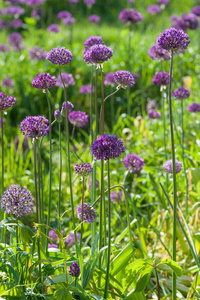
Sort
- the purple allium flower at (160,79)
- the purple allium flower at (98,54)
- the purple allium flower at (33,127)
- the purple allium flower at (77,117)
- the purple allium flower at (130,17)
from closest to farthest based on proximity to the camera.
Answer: the purple allium flower at (33,127) → the purple allium flower at (98,54) → the purple allium flower at (77,117) → the purple allium flower at (160,79) → the purple allium flower at (130,17)

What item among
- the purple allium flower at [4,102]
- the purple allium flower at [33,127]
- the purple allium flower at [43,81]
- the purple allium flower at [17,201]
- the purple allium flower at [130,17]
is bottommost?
the purple allium flower at [17,201]

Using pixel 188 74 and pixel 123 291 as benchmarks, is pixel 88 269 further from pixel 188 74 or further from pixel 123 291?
pixel 188 74

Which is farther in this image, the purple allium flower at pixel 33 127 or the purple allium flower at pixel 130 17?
the purple allium flower at pixel 130 17

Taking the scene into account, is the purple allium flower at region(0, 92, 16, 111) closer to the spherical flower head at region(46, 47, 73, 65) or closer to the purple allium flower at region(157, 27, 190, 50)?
the spherical flower head at region(46, 47, 73, 65)

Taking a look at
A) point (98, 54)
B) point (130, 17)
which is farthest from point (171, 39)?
point (130, 17)

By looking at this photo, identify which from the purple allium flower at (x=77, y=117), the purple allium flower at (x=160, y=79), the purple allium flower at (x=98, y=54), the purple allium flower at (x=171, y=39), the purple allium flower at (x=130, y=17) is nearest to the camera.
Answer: the purple allium flower at (x=171, y=39)

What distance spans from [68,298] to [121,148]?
538mm

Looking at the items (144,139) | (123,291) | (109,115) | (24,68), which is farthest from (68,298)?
(24,68)

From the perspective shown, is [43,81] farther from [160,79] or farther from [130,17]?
[130,17]

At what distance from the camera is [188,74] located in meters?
5.34

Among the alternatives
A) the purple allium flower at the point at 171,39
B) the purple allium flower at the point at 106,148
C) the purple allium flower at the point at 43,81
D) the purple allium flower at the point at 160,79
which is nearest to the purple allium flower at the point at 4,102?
the purple allium flower at the point at 43,81

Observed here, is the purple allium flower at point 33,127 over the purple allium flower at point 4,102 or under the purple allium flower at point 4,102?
under

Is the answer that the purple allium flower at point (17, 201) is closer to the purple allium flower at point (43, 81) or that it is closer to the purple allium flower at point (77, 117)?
the purple allium flower at point (43, 81)

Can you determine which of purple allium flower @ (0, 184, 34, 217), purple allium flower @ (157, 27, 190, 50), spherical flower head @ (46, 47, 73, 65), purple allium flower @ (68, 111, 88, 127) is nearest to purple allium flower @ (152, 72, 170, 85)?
purple allium flower @ (68, 111, 88, 127)
